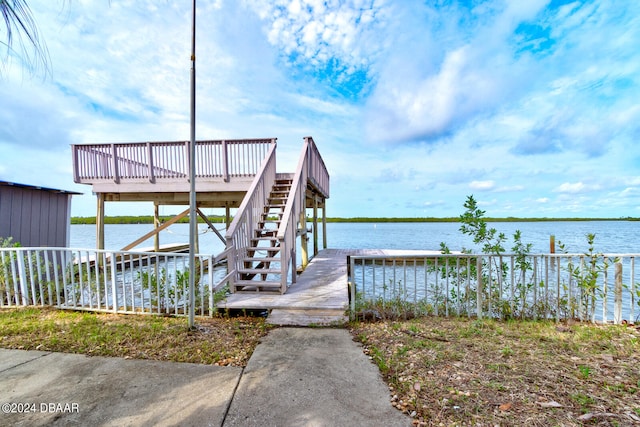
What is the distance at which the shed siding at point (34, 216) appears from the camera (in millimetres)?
5837

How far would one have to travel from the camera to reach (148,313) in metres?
3.95

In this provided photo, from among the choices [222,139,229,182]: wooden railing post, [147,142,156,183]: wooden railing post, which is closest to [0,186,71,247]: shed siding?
[147,142,156,183]: wooden railing post

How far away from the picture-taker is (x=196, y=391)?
2.07m

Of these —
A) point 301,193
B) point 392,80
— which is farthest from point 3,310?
point 392,80

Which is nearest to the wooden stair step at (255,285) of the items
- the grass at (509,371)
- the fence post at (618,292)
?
the grass at (509,371)

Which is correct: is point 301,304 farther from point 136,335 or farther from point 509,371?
point 509,371

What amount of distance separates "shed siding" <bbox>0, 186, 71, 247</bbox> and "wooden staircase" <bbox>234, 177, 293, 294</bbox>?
5.22 metres

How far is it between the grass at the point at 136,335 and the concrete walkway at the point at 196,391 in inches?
5.8

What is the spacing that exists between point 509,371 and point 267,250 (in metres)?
3.85

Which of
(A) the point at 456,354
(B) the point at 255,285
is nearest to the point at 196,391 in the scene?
(A) the point at 456,354

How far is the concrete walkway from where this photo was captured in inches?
69.6

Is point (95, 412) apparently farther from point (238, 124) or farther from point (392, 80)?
point (392, 80)

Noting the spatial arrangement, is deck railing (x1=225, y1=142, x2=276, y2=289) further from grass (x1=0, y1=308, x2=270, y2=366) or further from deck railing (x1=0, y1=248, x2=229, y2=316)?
grass (x1=0, y1=308, x2=270, y2=366)

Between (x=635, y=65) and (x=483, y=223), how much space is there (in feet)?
14.9
